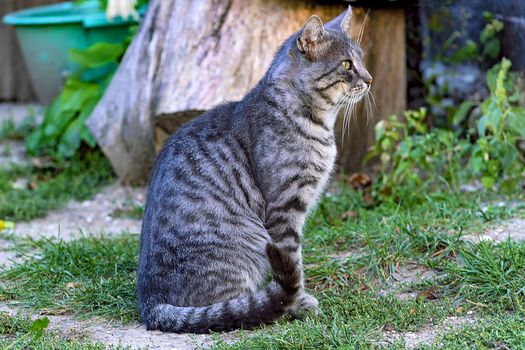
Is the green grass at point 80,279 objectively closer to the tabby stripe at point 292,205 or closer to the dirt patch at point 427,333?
the tabby stripe at point 292,205

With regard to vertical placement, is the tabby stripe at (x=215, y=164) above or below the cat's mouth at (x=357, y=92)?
below

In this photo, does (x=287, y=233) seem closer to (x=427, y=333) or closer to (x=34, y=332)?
(x=427, y=333)

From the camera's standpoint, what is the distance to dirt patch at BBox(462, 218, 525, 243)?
14.4 feet

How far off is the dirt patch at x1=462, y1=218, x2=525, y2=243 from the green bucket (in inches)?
157

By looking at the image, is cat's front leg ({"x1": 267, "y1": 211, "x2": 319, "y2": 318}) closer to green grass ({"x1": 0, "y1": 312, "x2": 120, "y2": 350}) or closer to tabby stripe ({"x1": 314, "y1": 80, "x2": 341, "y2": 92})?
tabby stripe ({"x1": 314, "y1": 80, "x2": 341, "y2": 92})

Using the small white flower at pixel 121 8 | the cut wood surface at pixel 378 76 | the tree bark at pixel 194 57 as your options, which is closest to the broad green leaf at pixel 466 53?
the cut wood surface at pixel 378 76

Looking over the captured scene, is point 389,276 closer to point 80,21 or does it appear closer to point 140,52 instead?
point 140,52

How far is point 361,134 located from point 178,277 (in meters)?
2.68

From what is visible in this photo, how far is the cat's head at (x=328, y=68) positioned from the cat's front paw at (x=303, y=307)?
96 centimetres

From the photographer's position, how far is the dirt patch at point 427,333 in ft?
11.3

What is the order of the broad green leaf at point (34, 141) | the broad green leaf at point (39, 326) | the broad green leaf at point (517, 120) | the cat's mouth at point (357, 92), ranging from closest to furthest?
the broad green leaf at point (39, 326) < the cat's mouth at point (357, 92) < the broad green leaf at point (517, 120) < the broad green leaf at point (34, 141)

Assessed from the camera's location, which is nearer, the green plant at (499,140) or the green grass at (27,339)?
the green grass at (27,339)

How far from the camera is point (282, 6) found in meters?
5.72

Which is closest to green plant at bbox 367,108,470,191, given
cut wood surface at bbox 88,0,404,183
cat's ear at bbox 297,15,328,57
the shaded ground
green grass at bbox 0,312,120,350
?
cut wood surface at bbox 88,0,404,183
